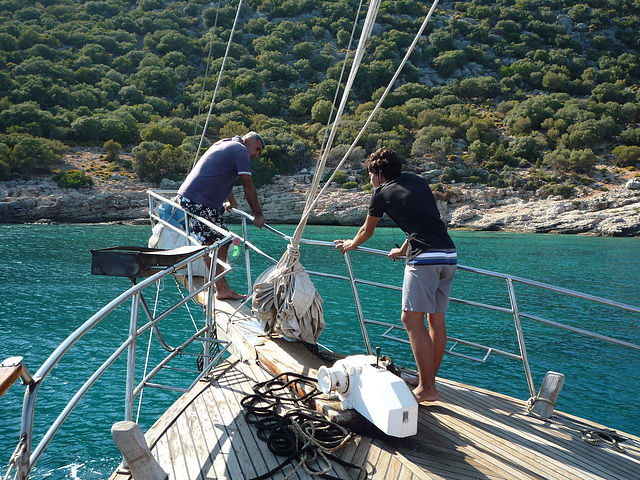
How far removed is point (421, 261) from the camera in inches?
124

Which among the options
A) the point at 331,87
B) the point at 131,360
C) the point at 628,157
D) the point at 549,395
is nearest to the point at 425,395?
the point at 549,395

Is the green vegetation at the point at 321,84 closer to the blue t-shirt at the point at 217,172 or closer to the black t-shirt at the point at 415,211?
the blue t-shirt at the point at 217,172

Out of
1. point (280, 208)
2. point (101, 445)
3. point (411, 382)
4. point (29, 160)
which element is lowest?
point (280, 208)

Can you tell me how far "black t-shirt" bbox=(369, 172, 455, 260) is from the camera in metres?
3.15

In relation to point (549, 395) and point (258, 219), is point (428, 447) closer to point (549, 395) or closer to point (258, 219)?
point (549, 395)

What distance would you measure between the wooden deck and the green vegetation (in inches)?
1289

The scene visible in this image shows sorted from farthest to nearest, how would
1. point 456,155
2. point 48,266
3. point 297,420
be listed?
1. point 456,155
2. point 48,266
3. point 297,420

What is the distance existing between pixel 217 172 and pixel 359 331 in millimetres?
6417

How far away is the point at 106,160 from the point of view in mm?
42500

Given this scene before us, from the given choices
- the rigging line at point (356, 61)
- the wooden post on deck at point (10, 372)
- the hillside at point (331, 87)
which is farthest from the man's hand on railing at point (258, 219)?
the hillside at point (331, 87)

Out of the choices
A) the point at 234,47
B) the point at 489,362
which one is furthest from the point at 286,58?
the point at 489,362

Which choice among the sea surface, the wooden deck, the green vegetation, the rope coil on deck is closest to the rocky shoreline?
the green vegetation

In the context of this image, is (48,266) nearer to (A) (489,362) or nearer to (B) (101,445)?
(B) (101,445)

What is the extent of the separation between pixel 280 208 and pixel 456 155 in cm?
1966
